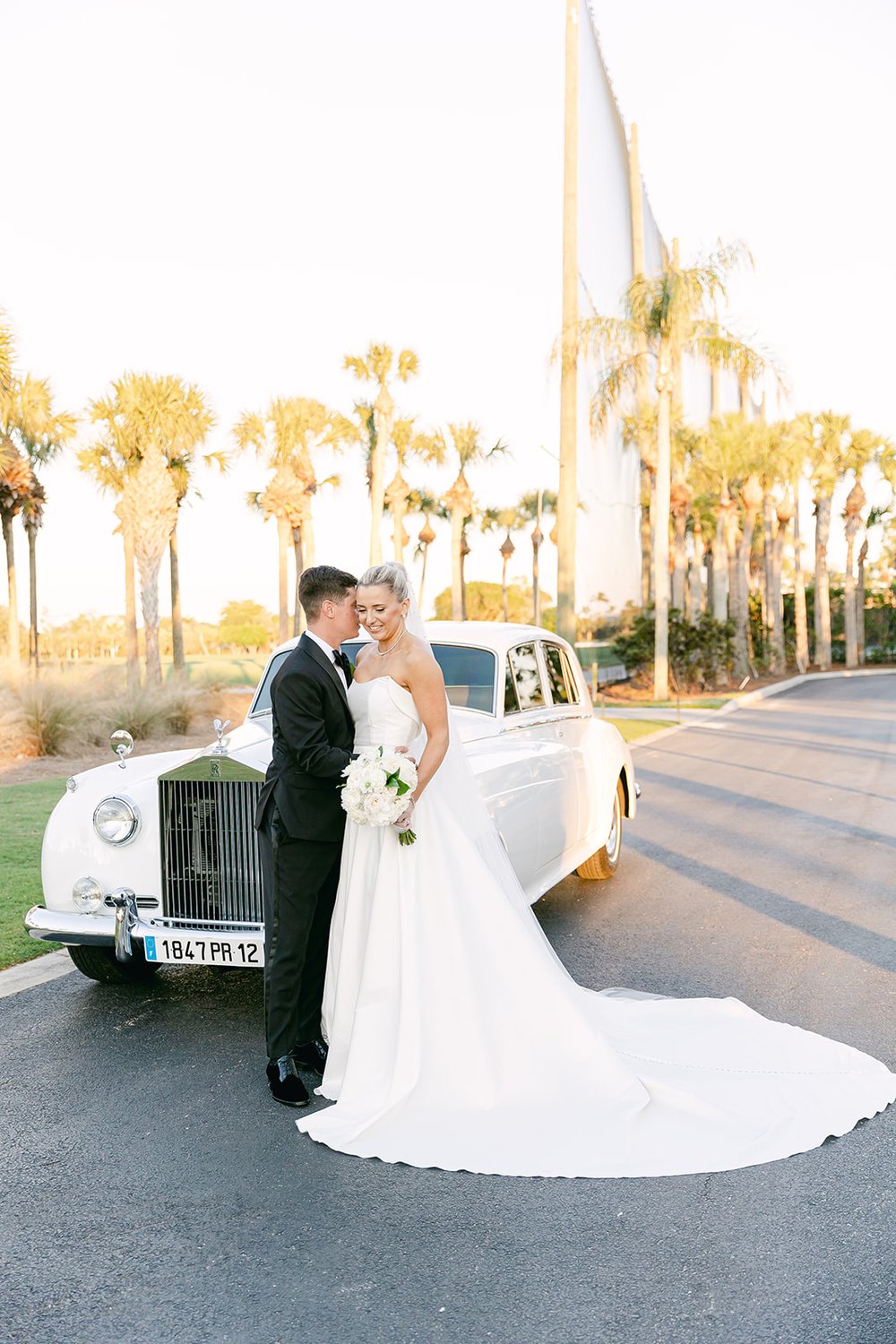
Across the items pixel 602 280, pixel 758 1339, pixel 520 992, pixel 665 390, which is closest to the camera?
pixel 758 1339

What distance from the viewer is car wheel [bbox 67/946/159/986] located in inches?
213

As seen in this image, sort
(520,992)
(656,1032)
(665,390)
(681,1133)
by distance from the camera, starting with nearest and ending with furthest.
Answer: (681,1133) → (520,992) → (656,1032) → (665,390)

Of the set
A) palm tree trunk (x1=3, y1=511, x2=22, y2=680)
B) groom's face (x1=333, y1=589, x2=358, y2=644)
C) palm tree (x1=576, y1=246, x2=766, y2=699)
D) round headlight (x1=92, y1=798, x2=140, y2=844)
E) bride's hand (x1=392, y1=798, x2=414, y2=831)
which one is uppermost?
palm tree (x1=576, y1=246, x2=766, y2=699)

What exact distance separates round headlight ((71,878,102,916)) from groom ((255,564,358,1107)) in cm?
100

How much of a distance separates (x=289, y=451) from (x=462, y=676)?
28934 mm

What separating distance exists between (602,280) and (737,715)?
24051 mm

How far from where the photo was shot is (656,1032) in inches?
176

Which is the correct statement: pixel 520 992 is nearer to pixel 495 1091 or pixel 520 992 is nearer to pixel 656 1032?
pixel 495 1091

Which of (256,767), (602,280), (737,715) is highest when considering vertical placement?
(602,280)

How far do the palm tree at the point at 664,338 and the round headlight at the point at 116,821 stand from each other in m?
22.6

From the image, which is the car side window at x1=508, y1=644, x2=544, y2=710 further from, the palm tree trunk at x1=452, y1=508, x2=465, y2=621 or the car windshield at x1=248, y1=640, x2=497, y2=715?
the palm tree trunk at x1=452, y1=508, x2=465, y2=621

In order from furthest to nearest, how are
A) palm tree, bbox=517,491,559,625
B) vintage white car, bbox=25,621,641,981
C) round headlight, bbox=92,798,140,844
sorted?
1. palm tree, bbox=517,491,559,625
2. round headlight, bbox=92,798,140,844
3. vintage white car, bbox=25,621,641,981

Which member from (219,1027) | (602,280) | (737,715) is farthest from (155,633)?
(602,280)

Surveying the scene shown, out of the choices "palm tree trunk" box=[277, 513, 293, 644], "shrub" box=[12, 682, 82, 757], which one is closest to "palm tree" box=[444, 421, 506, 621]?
"palm tree trunk" box=[277, 513, 293, 644]
